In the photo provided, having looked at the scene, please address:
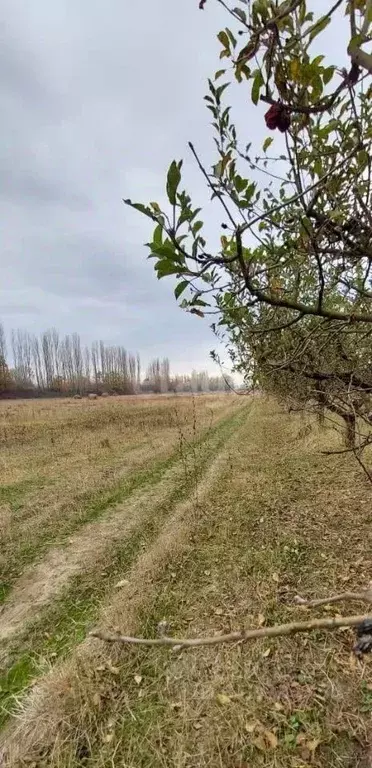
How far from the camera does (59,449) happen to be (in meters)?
13.0

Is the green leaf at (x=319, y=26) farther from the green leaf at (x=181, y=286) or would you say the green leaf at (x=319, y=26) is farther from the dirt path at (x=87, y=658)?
the dirt path at (x=87, y=658)

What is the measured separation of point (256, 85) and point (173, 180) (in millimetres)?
570

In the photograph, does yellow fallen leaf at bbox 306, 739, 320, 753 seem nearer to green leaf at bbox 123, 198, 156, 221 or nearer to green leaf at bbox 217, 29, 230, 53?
green leaf at bbox 123, 198, 156, 221

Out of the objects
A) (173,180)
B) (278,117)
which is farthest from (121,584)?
(278,117)

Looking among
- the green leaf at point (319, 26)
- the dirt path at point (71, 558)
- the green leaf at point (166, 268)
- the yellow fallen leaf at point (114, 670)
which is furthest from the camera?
the dirt path at point (71, 558)

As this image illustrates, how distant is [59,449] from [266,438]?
7.45 meters

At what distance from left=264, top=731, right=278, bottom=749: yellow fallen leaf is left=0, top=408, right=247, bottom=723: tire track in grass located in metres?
1.91

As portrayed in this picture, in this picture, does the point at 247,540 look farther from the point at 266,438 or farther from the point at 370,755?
the point at 266,438

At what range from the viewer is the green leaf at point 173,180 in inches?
39.4

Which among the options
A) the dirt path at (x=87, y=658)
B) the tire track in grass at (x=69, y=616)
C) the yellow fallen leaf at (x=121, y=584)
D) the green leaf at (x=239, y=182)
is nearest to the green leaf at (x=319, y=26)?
the green leaf at (x=239, y=182)

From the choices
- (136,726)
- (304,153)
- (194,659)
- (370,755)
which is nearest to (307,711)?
(370,755)

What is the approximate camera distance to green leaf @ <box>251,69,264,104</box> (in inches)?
49.5

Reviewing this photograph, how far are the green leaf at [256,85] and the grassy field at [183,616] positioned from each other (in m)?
3.66

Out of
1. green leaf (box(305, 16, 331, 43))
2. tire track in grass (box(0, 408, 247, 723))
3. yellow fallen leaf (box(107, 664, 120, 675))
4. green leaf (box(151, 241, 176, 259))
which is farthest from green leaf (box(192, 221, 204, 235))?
tire track in grass (box(0, 408, 247, 723))
